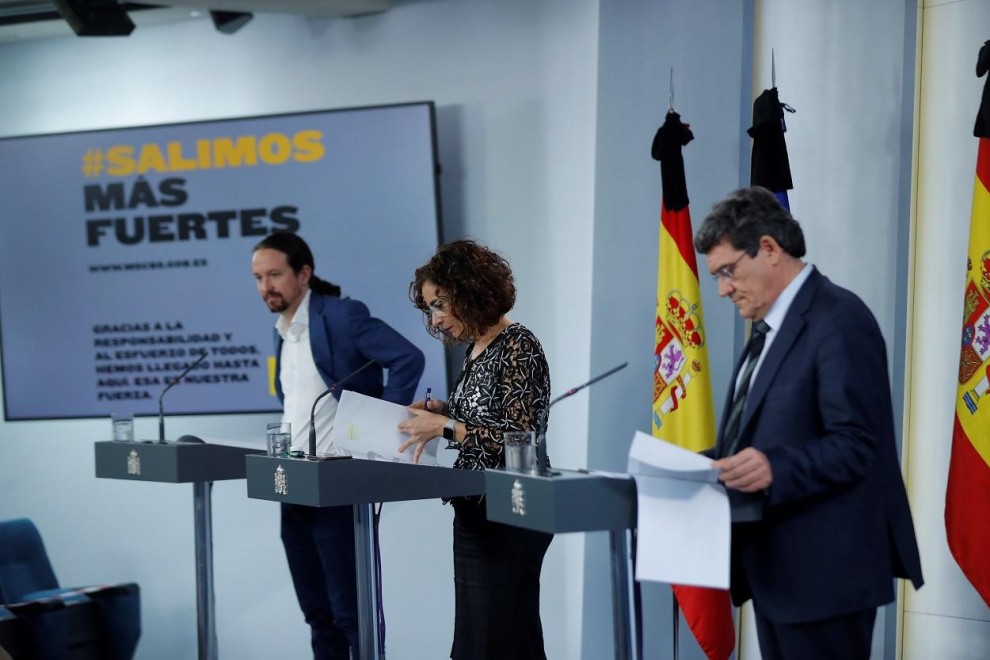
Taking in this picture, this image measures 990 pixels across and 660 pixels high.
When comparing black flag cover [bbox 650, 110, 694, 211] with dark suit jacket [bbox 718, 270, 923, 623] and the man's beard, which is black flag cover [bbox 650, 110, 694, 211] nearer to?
the man's beard

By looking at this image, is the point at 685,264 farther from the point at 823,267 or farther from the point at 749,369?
the point at 749,369

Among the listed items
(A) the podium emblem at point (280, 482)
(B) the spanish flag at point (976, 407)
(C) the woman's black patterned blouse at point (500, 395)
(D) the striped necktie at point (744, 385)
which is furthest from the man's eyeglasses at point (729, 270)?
(B) the spanish flag at point (976, 407)

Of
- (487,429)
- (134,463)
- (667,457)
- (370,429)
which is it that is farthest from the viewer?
(134,463)

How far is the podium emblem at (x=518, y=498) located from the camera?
2.07 metres

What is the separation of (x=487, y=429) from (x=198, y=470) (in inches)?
43.9

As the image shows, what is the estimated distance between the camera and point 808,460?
1.89 metres

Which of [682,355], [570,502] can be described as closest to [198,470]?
[682,355]

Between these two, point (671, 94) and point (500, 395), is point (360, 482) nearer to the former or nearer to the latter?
point (500, 395)

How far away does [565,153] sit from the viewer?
4.31 m

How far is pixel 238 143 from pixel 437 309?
2.10 m

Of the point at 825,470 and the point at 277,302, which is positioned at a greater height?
the point at 277,302

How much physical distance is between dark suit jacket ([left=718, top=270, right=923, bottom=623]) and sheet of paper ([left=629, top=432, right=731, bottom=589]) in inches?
3.0

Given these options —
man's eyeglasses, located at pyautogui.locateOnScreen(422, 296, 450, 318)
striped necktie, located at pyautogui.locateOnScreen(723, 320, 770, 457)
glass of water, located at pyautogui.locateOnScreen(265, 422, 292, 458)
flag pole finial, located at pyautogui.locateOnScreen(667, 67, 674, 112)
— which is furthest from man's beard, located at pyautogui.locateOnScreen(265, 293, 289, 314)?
striped necktie, located at pyautogui.locateOnScreen(723, 320, 770, 457)

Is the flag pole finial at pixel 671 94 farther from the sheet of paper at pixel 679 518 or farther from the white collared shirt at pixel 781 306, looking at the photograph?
the sheet of paper at pixel 679 518
